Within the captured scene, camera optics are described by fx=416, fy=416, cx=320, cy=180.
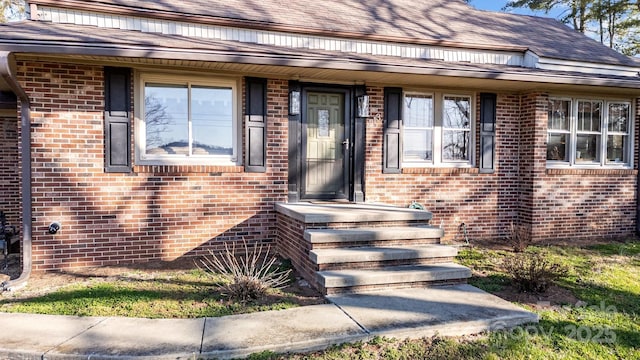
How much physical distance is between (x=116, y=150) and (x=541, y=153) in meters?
7.21

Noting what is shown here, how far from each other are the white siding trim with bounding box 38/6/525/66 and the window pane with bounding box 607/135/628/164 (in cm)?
247

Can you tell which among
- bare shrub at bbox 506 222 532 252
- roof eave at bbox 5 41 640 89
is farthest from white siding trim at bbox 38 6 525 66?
bare shrub at bbox 506 222 532 252

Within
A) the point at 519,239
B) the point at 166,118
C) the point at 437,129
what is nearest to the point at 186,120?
the point at 166,118

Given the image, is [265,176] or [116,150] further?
[265,176]

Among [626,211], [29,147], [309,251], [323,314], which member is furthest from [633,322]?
[29,147]

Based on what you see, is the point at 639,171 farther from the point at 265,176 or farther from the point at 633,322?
the point at 265,176

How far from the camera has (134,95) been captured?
5949 millimetres

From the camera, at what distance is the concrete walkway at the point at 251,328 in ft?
10.5

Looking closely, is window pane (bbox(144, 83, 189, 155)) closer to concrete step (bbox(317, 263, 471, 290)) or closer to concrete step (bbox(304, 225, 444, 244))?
concrete step (bbox(304, 225, 444, 244))

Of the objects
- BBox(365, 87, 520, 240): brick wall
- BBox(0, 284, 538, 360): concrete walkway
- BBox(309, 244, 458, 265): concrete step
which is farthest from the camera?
BBox(365, 87, 520, 240): brick wall

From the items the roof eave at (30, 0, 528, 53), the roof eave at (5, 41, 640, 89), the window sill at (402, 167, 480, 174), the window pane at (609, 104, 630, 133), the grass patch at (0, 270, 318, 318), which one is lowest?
the grass patch at (0, 270, 318, 318)

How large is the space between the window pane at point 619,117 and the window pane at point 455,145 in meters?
3.21

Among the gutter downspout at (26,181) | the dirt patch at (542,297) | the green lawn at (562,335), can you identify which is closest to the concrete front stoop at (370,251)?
the dirt patch at (542,297)

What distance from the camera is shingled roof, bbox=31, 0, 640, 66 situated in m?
6.61
